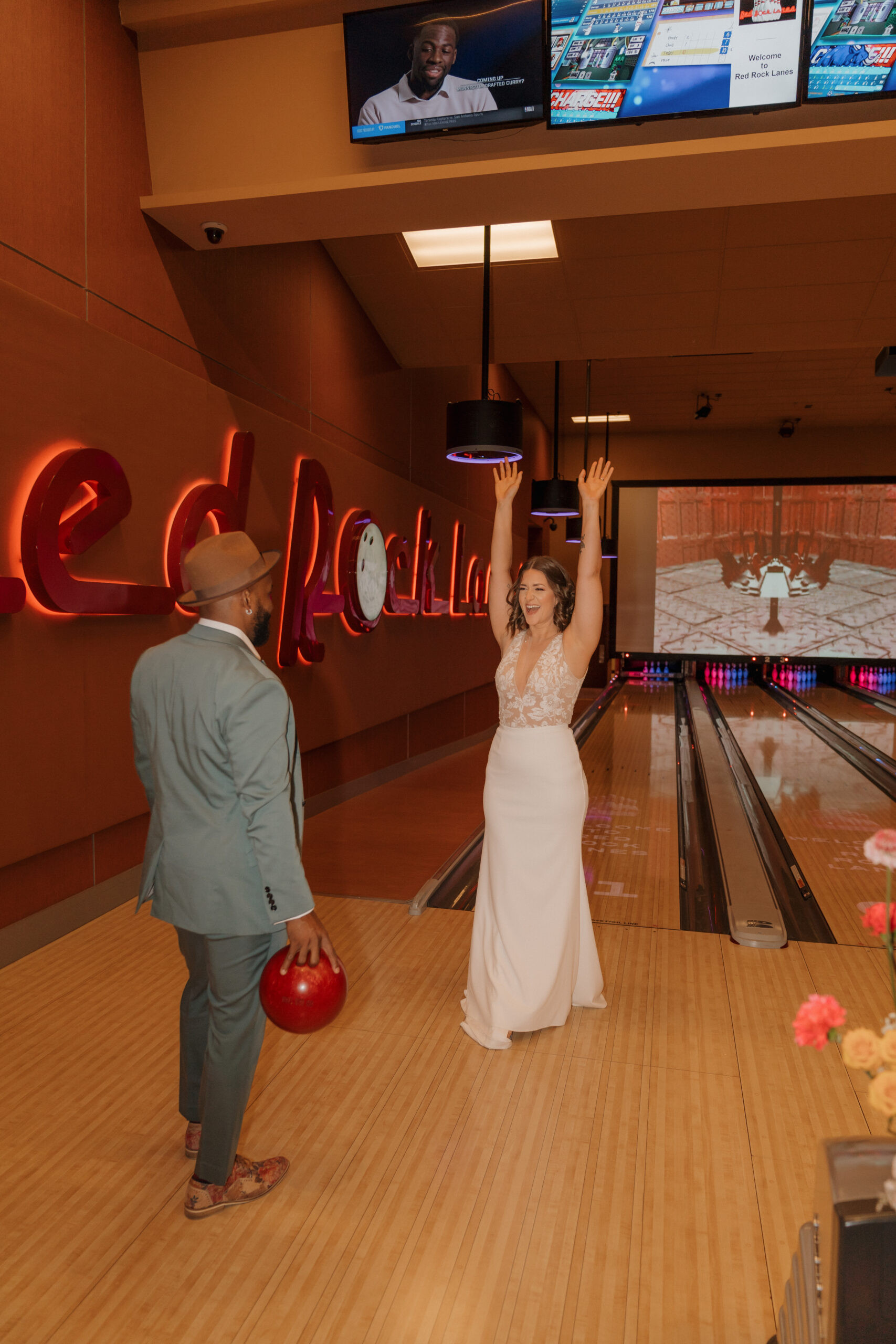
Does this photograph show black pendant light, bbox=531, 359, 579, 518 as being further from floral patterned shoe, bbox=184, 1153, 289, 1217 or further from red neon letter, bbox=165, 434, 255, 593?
floral patterned shoe, bbox=184, 1153, 289, 1217

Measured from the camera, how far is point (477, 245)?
552 centimetres

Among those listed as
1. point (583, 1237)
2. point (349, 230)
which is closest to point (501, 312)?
point (349, 230)

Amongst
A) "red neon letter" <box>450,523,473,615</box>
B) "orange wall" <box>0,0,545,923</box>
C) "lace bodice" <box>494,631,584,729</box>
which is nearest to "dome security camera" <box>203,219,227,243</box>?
"orange wall" <box>0,0,545,923</box>

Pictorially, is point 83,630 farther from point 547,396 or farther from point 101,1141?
point 547,396

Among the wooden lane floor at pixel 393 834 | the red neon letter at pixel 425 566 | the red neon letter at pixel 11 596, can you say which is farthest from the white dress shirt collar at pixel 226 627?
the red neon letter at pixel 425 566

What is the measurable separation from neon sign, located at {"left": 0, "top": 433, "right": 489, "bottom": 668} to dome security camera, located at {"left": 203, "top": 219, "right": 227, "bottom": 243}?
887 mm

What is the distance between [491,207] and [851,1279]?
12.9 ft

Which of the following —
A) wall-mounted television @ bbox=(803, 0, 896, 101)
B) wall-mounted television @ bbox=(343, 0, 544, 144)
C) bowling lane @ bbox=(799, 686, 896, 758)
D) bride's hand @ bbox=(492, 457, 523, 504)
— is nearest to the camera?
bride's hand @ bbox=(492, 457, 523, 504)

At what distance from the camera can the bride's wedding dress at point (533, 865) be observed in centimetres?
267

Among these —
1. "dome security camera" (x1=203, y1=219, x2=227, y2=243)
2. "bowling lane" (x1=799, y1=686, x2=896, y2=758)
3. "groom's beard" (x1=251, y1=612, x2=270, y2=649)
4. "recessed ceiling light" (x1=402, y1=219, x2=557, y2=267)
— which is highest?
"recessed ceiling light" (x1=402, y1=219, x2=557, y2=267)

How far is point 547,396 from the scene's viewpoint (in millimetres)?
11523

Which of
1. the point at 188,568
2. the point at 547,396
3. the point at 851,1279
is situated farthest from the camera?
the point at 547,396

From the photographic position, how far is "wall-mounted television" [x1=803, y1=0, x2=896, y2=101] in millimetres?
3074

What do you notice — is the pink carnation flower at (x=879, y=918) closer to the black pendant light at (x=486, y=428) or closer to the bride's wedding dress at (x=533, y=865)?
the bride's wedding dress at (x=533, y=865)
